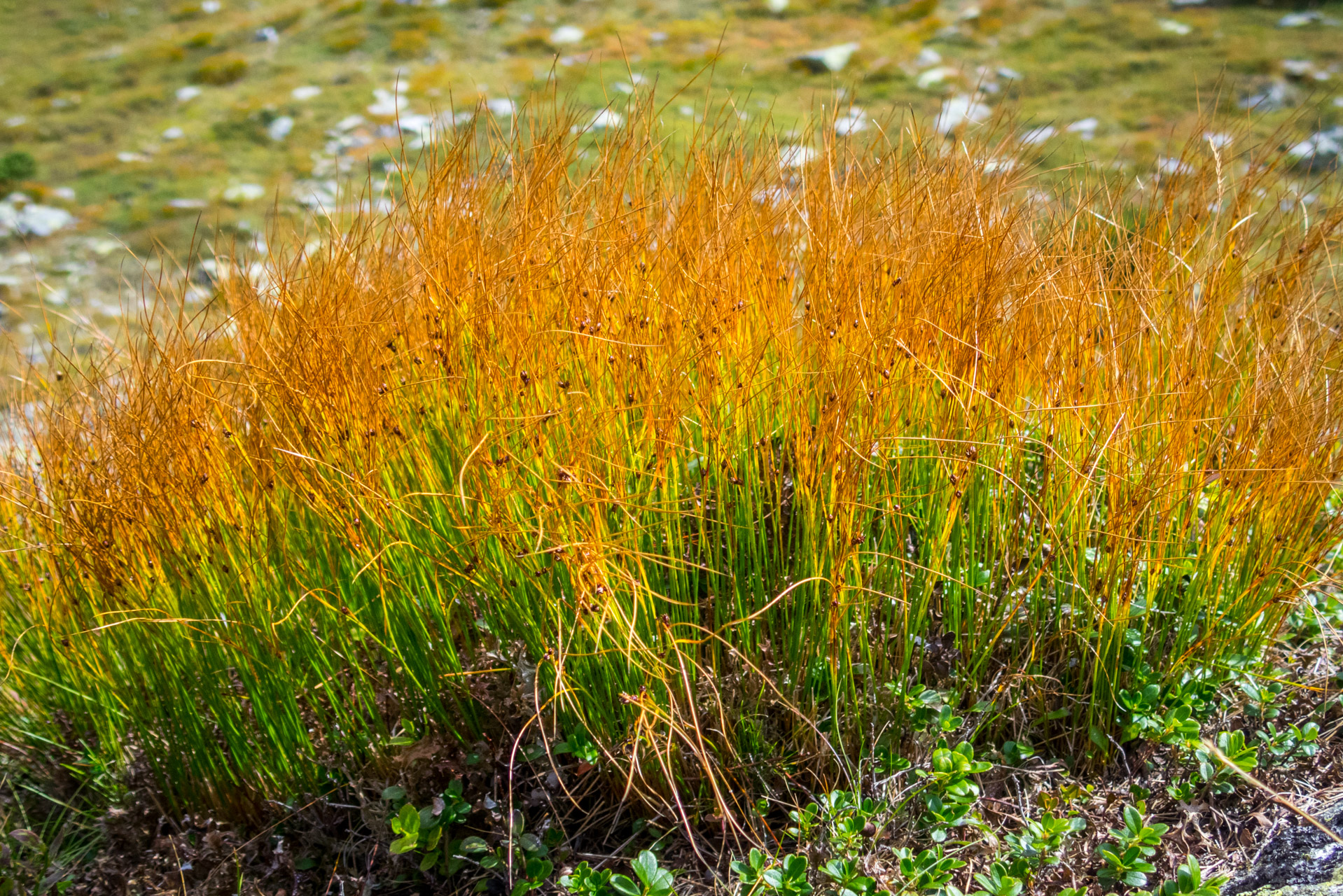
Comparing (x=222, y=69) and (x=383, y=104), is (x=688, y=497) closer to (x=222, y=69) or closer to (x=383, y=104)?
(x=383, y=104)

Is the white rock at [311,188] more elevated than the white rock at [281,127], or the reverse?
the white rock at [281,127]

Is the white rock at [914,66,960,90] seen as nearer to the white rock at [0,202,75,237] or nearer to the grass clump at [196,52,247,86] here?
the grass clump at [196,52,247,86]

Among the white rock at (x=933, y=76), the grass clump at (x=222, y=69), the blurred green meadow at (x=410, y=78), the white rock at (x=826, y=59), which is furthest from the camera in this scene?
the grass clump at (x=222, y=69)

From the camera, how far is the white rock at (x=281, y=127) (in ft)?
23.8

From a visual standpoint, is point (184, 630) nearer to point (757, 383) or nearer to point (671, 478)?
point (671, 478)

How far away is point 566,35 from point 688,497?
8.17 meters

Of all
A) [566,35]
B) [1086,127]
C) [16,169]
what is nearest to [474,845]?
[1086,127]

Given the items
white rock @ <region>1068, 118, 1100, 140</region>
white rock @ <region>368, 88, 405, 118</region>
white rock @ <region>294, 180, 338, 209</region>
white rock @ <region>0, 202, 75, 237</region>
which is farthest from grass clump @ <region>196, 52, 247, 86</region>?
white rock @ <region>1068, 118, 1100, 140</region>

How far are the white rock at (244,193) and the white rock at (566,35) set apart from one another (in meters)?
3.21

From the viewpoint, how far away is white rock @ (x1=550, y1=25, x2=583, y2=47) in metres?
8.34

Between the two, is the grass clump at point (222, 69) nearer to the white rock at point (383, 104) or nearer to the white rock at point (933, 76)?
the white rock at point (383, 104)

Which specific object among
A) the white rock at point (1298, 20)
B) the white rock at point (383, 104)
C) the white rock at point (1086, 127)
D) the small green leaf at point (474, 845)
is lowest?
the small green leaf at point (474, 845)

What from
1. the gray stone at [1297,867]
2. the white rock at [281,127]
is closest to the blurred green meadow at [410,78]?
the white rock at [281,127]

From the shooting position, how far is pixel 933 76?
7.23m
